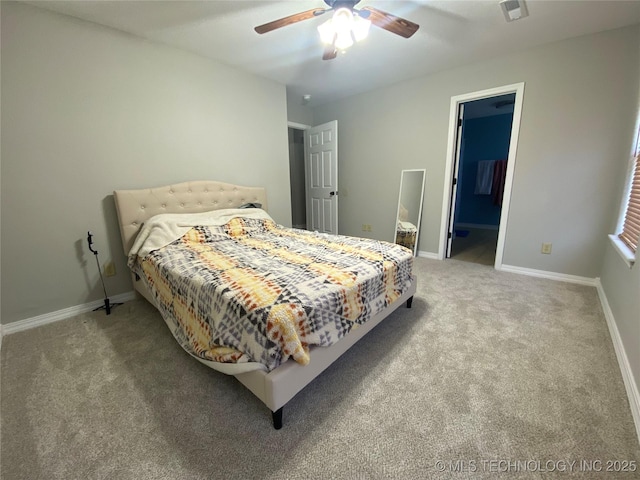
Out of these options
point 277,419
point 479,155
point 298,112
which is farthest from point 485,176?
point 277,419

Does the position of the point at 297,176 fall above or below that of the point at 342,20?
below

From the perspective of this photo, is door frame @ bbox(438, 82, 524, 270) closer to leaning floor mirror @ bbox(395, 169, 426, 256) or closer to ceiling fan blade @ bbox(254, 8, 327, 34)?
leaning floor mirror @ bbox(395, 169, 426, 256)

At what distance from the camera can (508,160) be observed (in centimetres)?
293

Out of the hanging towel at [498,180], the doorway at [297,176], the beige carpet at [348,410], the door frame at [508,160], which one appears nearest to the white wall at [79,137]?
the beige carpet at [348,410]

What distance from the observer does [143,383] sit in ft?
4.81

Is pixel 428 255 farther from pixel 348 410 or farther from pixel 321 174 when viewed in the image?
pixel 348 410

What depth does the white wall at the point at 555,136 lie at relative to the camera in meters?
2.39

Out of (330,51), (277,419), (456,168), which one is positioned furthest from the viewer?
(456,168)

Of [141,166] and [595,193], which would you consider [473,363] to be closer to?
[595,193]

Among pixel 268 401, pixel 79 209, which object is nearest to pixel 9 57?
pixel 79 209

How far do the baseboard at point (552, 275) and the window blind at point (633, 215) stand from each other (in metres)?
0.61

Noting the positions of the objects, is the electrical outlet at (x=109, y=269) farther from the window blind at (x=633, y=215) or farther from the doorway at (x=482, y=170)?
the doorway at (x=482, y=170)

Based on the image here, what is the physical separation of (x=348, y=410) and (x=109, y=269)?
7.98ft

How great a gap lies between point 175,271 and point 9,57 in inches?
77.5
